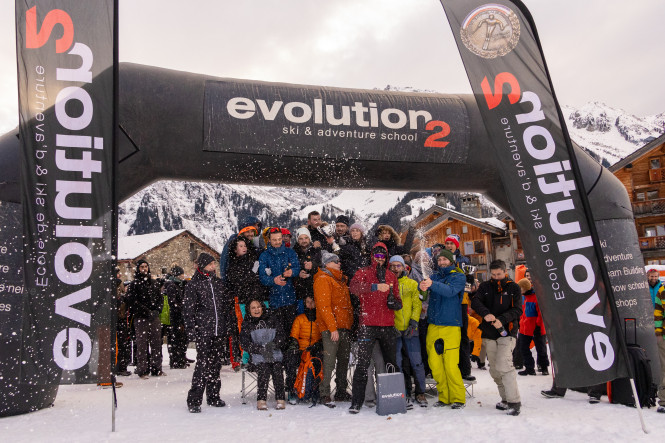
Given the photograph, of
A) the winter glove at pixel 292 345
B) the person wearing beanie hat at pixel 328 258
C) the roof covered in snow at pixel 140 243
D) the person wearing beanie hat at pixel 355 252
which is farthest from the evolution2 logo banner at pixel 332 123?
the roof covered in snow at pixel 140 243

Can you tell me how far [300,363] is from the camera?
5.96 meters

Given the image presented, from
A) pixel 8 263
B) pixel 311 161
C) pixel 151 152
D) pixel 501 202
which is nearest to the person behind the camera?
pixel 8 263

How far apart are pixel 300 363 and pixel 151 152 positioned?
3052mm

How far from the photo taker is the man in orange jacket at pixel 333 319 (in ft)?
18.5

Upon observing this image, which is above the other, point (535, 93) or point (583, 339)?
point (535, 93)

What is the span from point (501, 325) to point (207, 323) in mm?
3311

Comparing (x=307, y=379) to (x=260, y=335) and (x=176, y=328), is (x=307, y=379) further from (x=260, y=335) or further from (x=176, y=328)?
(x=176, y=328)

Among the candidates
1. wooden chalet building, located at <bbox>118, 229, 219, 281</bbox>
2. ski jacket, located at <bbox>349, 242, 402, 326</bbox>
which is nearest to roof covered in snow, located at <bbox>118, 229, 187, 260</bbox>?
wooden chalet building, located at <bbox>118, 229, 219, 281</bbox>

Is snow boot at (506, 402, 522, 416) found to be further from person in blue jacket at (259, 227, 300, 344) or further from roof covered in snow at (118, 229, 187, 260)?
roof covered in snow at (118, 229, 187, 260)

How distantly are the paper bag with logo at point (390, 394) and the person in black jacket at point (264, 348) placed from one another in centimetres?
115

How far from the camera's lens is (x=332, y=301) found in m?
5.77

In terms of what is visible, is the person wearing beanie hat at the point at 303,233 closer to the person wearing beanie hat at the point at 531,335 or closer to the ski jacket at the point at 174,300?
the person wearing beanie hat at the point at 531,335

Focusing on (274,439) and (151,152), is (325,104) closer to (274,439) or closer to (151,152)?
(151,152)

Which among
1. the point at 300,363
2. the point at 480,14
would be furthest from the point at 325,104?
the point at 300,363
